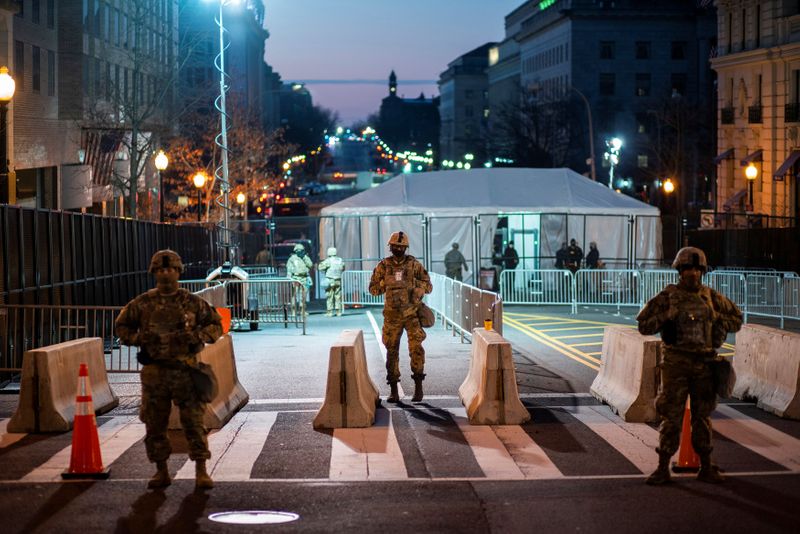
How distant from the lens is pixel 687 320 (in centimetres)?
955

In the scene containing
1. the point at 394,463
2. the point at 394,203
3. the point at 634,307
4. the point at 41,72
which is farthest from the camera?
the point at 41,72

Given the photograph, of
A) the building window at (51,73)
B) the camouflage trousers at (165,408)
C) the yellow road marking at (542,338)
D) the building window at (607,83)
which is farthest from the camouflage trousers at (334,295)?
the building window at (607,83)

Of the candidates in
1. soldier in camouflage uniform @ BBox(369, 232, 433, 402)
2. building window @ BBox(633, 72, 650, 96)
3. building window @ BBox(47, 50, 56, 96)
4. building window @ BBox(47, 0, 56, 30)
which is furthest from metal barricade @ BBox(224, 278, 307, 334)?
building window @ BBox(633, 72, 650, 96)

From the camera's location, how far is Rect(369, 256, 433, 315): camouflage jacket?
45.7 ft

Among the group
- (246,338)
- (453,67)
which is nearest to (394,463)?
(246,338)

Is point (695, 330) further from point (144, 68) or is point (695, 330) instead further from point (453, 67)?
point (453, 67)

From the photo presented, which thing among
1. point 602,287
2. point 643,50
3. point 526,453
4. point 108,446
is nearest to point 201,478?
point 108,446

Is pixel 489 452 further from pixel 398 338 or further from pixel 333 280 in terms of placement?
pixel 333 280

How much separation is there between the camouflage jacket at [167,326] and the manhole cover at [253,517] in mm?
1435

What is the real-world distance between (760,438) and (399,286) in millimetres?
4464

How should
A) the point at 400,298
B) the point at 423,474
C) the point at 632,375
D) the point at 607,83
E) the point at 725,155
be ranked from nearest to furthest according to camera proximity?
the point at 423,474, the point at 632,375, the point at 400,298, the point at 725,155, the point at 607,83

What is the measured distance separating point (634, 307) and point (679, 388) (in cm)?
2236

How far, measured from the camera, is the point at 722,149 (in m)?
56.1

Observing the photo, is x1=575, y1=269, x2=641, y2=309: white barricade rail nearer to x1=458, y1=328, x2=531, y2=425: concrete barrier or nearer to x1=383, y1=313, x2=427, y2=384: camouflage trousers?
x1=383, y1=313, x2=427, y2=384: camouflage trousers
